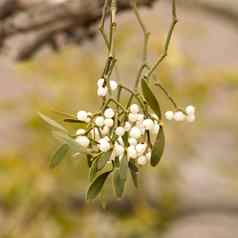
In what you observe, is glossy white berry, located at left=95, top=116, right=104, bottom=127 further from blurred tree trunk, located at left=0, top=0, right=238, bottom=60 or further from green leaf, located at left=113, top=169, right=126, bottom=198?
blurred tree trunk, located at left=0, top=0, right=238, bottom=60

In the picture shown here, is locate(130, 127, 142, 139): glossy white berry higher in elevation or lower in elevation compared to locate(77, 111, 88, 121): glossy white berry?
lower

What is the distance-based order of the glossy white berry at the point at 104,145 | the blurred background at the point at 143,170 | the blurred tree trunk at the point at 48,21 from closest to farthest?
the glossy white berry at the point at 104,145 < the blurred tree trunk at the point at 48,21 < the blurred background at the point at 143,170

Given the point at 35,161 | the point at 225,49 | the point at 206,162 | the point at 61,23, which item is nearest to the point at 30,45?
the point at 61,23

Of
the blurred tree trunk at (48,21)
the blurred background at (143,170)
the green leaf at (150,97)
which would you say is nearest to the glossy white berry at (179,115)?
the green leaf at (150,97)

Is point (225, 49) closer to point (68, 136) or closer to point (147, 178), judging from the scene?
point (147, 178)

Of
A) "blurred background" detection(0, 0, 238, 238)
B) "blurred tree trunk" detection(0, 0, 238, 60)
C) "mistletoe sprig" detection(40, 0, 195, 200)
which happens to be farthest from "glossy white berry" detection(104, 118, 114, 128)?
"blurred background" detection(0, 0, 238, 238)

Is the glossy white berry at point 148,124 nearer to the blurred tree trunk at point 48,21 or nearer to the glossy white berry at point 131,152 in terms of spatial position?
the glossy white berry at point 131,152
